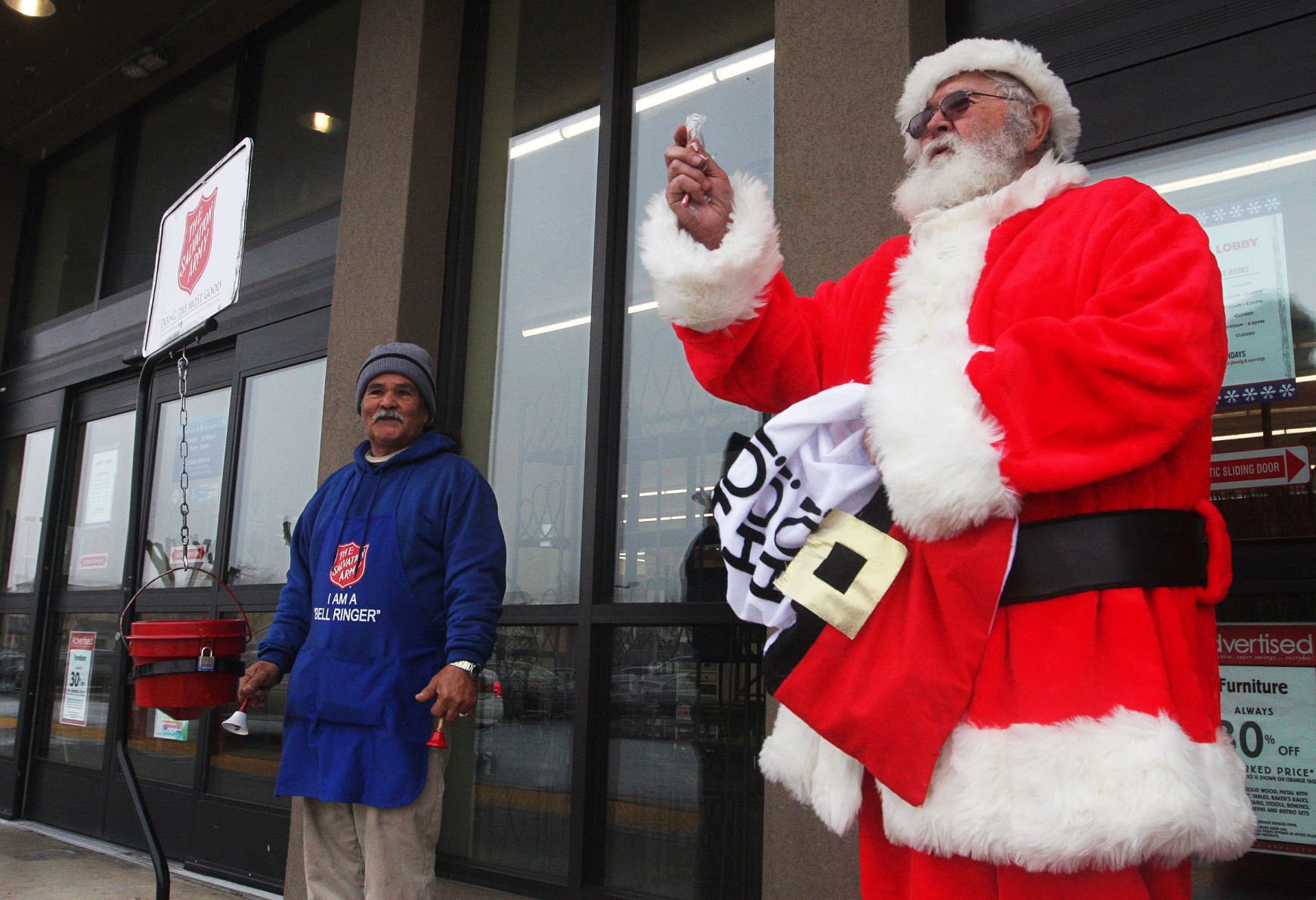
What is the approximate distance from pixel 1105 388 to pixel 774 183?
6.35ft

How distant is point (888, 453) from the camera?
143cm

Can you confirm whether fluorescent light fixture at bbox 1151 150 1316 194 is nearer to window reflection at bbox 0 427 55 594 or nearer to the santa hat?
the santa hat

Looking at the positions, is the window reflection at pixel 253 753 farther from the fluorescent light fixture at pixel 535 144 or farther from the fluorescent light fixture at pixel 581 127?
the fluorescent light fixture at pixel 581 127

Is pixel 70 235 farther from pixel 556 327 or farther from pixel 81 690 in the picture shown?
pixel 556 327

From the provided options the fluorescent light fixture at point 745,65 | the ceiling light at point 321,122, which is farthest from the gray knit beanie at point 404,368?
the ceiling light at point 321,122

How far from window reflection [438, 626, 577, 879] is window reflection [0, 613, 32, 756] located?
4013 millimetres

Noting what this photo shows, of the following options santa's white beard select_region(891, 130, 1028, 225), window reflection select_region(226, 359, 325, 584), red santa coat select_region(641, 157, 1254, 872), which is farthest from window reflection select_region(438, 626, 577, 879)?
santa's white beard select_region(891, 130, 1028, 225)

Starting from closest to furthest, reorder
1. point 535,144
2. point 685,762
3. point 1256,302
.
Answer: point 1256,302
point 685,762
point 535,144

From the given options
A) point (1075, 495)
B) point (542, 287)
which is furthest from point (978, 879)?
point (542, 287)

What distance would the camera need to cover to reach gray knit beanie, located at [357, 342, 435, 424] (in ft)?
9.84

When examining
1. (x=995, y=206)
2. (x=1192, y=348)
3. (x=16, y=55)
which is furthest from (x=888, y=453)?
(x=16, y=55)

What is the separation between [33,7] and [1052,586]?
6362 millimetres

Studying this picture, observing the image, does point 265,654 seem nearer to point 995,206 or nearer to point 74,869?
point 995,206

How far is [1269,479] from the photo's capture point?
234 cm
